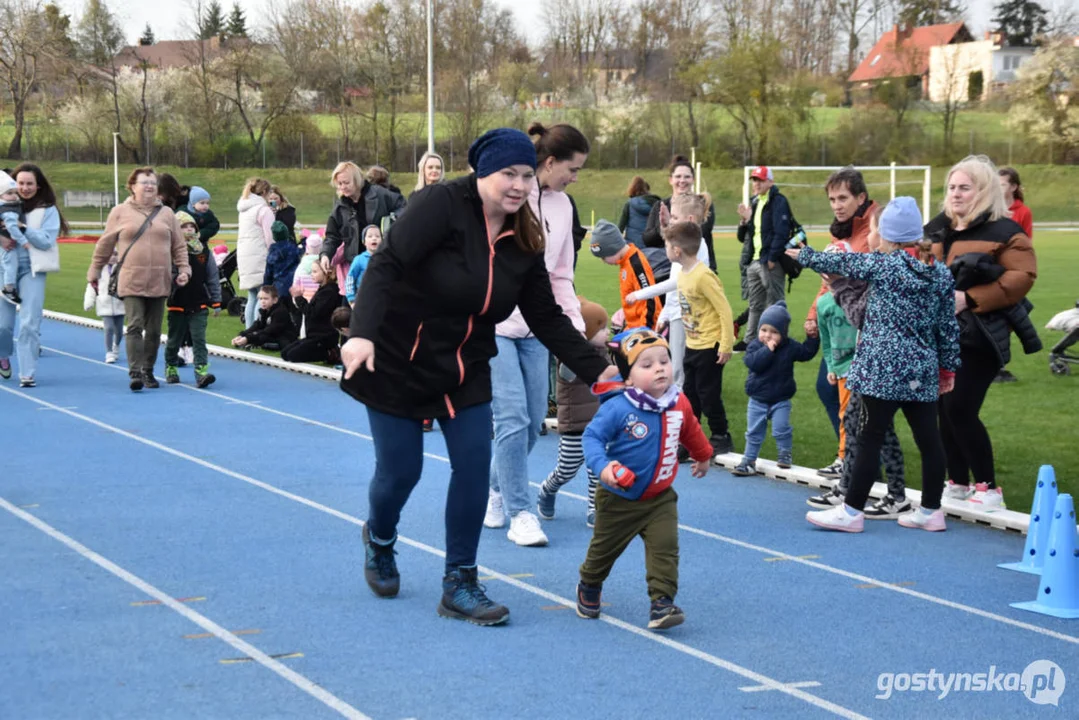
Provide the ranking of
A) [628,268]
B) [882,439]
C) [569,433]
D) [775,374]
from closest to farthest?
[882,439] → [569,433] → [775,374] → [628,268]

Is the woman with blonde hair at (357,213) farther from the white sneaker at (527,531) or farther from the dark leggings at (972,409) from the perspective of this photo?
the dark leggings at (972,409)

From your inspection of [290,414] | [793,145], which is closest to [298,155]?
[793,145]

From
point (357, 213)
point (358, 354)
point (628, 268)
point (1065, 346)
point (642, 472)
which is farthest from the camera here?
point (1065, 346)

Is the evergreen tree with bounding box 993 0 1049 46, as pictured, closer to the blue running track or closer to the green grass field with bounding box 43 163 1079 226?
the green grass field with bounding box 43 163 1079 226

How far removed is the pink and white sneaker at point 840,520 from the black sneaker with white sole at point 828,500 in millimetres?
542

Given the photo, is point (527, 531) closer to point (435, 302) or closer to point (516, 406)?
point (516, 406)

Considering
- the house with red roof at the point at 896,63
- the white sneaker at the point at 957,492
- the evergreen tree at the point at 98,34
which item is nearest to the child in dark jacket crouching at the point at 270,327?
the white sneaker at the point at 957,492

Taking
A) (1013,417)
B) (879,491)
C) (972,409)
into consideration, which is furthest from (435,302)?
(1013,417)

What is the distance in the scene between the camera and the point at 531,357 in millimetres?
Result: 7156

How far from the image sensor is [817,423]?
11484 millimetres

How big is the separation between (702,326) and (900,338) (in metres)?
2.42

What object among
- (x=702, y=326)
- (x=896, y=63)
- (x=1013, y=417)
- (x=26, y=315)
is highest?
(x=896, y=63)

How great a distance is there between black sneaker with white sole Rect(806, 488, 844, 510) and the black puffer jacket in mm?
1195

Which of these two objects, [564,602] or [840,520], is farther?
[840,520]
